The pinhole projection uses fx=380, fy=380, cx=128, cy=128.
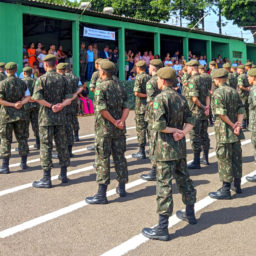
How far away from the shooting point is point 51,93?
21.8 ft

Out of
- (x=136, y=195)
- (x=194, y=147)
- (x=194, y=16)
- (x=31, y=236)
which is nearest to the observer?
(x=31, y=236)

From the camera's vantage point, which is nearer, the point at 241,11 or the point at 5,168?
the point at 5,168

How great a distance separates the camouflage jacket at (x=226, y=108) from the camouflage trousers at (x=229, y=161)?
0.42 ft

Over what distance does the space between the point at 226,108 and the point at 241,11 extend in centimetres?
4280

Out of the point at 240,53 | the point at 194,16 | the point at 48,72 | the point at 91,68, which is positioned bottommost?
the point at 48,72

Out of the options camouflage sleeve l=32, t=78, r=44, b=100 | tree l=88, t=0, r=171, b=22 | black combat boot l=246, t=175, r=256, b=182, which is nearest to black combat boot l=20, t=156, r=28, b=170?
camouflage sleeve l=32, t=78, r=44, b=100

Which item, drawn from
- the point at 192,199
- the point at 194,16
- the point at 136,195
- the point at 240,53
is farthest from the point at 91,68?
the point at 194,16

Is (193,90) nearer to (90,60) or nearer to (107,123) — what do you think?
(107,123)

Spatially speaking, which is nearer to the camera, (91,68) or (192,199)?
(192,199)

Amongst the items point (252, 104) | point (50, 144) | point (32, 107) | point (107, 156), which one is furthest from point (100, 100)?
point (32, 107)

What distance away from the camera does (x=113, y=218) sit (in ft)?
17.1

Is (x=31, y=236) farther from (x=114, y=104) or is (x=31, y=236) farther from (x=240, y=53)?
→ (x=240, y=53)

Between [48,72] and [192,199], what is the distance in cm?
338

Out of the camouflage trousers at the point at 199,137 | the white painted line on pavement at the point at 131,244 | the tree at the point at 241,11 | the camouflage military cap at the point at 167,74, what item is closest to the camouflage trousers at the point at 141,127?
the camouflage trousers at the point at 199,137
